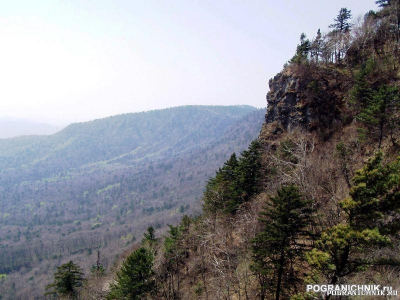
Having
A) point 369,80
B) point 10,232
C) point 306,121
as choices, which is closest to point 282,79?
point 306,121

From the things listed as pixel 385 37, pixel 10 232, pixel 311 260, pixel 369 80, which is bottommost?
pixel 10 232

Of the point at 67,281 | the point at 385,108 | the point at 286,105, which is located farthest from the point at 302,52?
the point at 67,281

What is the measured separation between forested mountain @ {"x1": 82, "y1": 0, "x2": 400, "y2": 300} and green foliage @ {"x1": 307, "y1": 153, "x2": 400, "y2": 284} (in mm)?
42

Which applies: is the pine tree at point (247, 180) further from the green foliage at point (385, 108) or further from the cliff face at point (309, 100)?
the cliff face at point (309, 100)

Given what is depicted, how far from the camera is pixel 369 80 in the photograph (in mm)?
33875

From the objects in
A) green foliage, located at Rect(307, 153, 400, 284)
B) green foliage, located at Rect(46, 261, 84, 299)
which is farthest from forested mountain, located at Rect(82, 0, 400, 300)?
green foliage, located at Rect(46, 261, 84, 299)

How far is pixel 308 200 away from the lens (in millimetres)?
14539

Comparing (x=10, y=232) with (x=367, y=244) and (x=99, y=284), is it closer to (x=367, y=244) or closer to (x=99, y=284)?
(x=99, y=284)

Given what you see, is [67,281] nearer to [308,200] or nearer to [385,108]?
[308,200]

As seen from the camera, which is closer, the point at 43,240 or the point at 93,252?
the point at 93,252

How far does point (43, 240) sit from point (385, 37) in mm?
201300

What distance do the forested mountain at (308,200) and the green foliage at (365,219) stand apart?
4cm

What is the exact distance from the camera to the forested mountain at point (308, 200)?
10938 millimetres

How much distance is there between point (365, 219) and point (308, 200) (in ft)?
13.1
